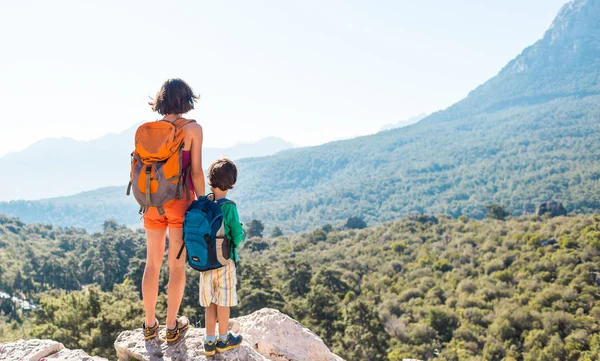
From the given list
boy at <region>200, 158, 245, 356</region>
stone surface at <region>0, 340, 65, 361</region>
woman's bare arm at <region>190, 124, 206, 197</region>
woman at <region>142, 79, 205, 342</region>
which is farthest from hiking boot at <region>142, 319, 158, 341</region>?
woman's bare arm at <region>190, 124, 206, 197</region>

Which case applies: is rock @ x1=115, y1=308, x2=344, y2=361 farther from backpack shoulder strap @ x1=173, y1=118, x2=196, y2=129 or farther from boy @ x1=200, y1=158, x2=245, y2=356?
backpack shoulder strap @ x1=173, y1=118, x2=196, y2=129

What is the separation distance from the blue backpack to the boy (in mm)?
61

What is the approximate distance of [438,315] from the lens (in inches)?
927

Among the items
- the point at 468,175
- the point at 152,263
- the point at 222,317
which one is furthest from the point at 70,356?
the point at 468,175

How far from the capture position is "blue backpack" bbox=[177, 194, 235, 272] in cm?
301

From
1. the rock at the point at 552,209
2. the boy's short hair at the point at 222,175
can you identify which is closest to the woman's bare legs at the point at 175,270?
the boy's short hair at the point at 222,175

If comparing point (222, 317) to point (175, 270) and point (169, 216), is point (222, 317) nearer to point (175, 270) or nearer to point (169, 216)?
point (175, 270)

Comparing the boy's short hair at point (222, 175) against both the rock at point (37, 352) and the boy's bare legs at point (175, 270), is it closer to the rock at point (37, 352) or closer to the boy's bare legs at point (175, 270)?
the boy's bare legs at point (175, 270)

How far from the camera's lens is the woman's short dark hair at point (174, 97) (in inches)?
126

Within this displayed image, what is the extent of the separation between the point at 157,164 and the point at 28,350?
2.44 m

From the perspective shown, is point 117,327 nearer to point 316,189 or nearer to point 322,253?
point 322,253

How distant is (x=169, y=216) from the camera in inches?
127

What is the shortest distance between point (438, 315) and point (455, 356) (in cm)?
397

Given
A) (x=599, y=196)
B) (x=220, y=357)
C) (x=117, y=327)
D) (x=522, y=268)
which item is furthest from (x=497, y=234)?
(x=599, y=196)
